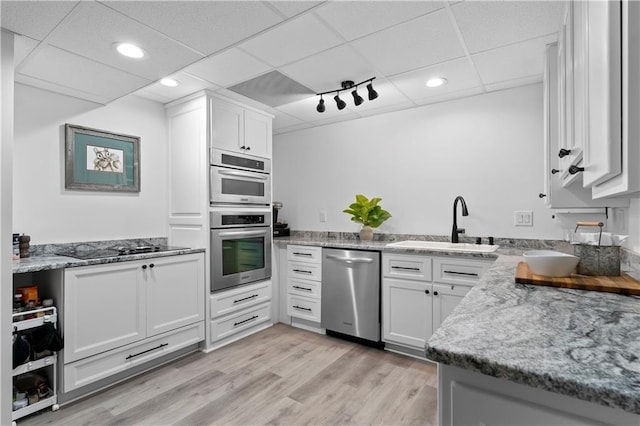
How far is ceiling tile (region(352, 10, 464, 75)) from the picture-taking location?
1866mm

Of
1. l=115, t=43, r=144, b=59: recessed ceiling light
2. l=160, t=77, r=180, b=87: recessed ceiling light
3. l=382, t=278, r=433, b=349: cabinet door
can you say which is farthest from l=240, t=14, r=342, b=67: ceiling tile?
l=382, t=278, r=433, b=349: cabinet door

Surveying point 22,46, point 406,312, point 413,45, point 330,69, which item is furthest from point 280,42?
point 406,312

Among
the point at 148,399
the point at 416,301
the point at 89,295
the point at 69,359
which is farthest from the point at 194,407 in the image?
the point at 416,301

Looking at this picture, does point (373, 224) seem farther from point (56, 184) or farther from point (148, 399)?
point (56, 184)

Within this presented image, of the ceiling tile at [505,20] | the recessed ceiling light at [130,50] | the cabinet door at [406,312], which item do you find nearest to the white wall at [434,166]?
the cabinet door at [406,312]

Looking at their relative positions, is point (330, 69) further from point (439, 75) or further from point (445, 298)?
point (445, 298)

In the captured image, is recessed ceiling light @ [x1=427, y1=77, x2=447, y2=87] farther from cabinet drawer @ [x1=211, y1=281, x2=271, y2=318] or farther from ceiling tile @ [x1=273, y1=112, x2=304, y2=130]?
cabinet drawer @ [x1=211, y1=281, x2=271, y2=318]

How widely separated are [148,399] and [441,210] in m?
2.80

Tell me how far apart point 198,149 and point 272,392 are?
2.06 m

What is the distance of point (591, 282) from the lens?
120 cm

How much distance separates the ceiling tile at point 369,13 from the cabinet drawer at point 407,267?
1.70 metres

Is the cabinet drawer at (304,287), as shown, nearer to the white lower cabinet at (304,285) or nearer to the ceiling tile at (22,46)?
the white lower cabinet at (304,285)

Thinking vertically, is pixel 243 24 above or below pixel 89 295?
above

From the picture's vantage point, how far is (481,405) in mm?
686
